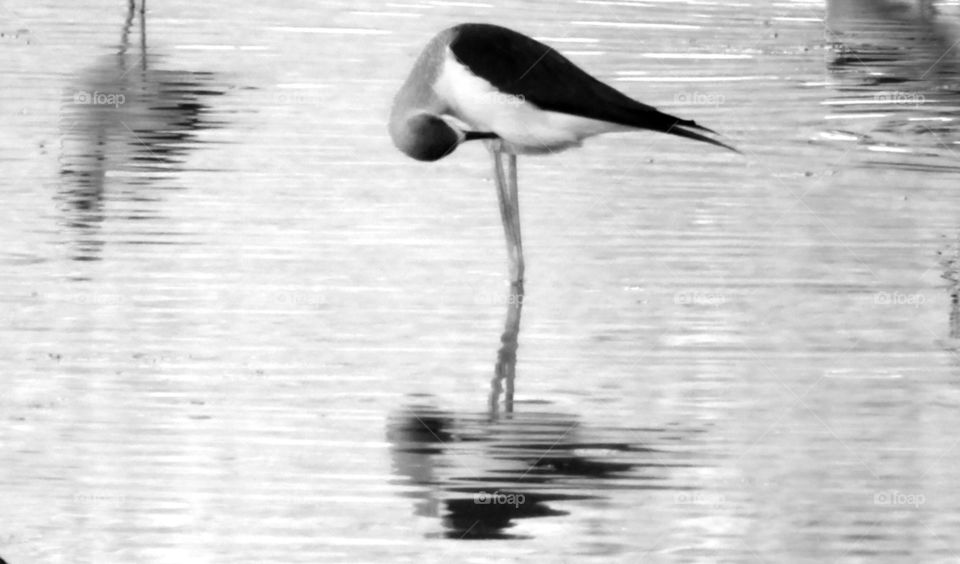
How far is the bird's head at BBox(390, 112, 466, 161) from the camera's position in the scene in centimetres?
843

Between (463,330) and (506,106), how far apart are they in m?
1.15

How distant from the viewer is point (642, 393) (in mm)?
6848

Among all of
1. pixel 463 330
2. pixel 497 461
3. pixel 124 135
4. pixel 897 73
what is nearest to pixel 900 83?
pixel 897 73

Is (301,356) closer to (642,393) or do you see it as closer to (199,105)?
(642,393)

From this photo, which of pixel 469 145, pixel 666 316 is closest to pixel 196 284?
pixel 666 316

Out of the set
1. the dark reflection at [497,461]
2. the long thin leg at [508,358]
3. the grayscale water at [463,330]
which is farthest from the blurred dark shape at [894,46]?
the dark reflection at [497,461]

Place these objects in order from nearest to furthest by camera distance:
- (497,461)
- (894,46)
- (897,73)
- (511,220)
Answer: (497,461) → (511,220) → (897,73) → (894,46)

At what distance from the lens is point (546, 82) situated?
8.35 metres

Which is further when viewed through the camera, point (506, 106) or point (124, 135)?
point (124, 135)

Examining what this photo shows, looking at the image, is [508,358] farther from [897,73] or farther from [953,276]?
[897,73]

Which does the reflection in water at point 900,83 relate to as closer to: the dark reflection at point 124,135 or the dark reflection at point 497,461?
the dark reflection at point 497,461

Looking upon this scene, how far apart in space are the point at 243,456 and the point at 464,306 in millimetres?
1973

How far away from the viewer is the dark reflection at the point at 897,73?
1139 centimetres

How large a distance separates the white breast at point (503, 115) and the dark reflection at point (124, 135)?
1.58 meters
